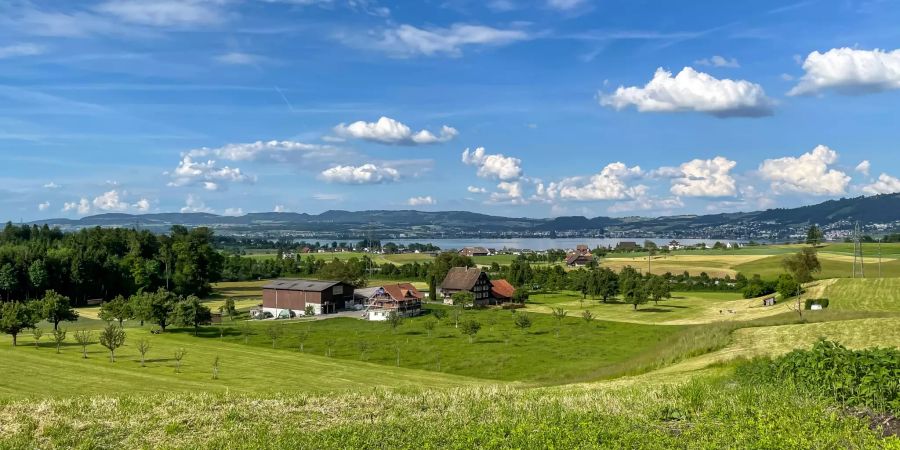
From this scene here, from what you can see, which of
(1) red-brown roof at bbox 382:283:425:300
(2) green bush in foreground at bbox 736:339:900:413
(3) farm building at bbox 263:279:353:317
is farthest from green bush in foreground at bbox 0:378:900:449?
(3) farm building at bbox 263:279:353:317

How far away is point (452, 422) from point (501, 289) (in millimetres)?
104368

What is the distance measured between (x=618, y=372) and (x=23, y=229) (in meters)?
165

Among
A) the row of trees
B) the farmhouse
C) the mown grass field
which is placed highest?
the row of trees

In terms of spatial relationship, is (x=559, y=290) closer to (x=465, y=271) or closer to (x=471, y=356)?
(x=465, y=271)

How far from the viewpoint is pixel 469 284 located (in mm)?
110875

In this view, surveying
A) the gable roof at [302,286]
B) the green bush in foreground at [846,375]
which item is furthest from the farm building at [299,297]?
the green bush in foreground at [846,375]

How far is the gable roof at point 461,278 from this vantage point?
365 ft

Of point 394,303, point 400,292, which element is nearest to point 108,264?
point 400,292

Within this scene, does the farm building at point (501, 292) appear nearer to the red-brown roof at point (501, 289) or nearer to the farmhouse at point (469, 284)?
the red-brown roof at point (501, 289)

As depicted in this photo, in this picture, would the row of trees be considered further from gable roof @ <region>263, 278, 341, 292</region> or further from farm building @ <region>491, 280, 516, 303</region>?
farm building @ <region>491, 280, 516, 303</region>

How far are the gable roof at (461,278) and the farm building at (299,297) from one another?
77.0ft

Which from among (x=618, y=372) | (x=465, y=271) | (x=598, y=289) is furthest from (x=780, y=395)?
A: (x=465, y=271)

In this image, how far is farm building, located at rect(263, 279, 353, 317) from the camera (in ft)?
325

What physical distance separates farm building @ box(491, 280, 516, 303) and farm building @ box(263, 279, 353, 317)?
30844mm
